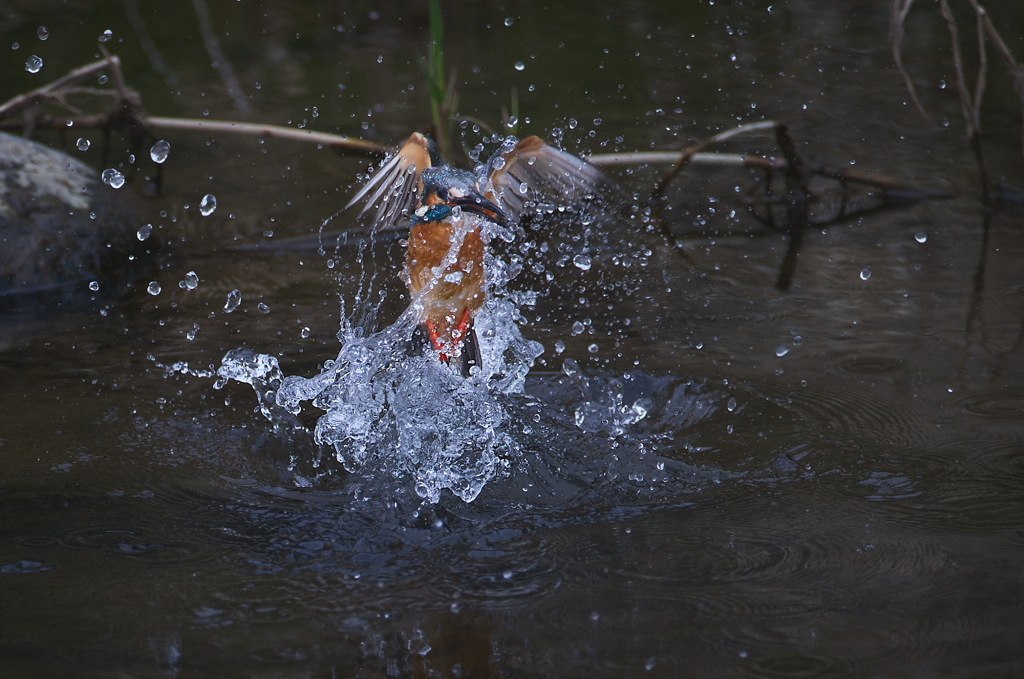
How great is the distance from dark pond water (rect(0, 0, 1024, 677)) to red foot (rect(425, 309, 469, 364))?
294 millimetres

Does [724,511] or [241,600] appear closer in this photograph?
[241,600]

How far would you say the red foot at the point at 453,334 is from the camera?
10.8ft

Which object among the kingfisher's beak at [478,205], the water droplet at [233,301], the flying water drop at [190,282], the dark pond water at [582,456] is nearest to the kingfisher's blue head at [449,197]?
the kingfisher's beak at [478,205]

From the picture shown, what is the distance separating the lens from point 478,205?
3084 mm

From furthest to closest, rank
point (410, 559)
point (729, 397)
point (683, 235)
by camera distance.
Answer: point (683, 235) → point (729, 397) → point (410, 559)

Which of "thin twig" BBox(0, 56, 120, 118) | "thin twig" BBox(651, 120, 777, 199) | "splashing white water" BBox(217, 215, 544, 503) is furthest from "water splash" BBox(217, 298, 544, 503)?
"thin twig" BBox(0, 56, 120, 118)

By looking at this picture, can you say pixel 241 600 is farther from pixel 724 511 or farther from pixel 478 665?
pixel 724 511

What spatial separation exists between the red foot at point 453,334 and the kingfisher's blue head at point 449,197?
13.8 inches

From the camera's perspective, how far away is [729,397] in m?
3.35

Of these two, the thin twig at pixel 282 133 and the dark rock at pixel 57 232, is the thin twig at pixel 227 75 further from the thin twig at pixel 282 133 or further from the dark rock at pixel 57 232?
the dark rock at pixel 57 232

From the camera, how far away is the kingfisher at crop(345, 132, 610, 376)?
319 cm

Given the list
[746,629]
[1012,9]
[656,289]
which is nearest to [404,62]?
[656,289]

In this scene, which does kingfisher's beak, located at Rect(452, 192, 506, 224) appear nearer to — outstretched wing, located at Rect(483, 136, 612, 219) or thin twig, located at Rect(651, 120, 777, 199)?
outstretched wing, located at Rect(483, 136, 612, 219)

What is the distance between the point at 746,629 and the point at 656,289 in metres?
2.40
